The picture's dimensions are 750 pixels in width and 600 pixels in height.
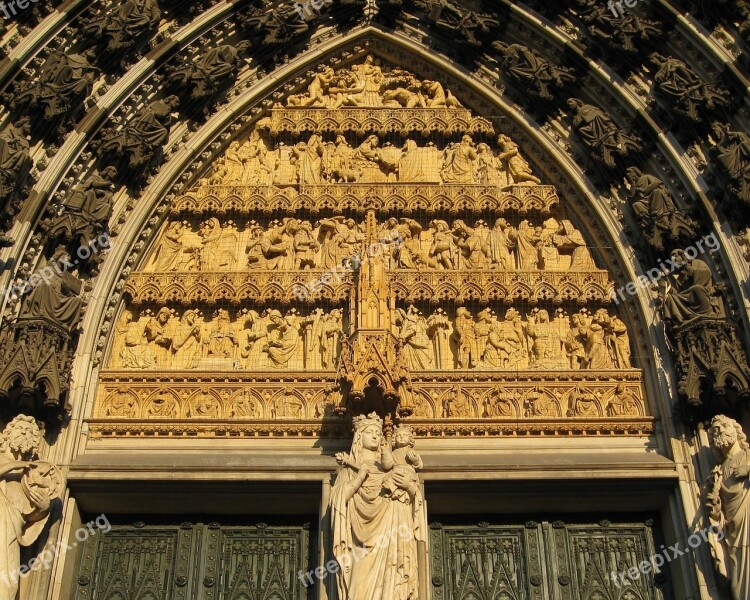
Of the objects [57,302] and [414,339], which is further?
[414,339]

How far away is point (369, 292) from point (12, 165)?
3.65 meters

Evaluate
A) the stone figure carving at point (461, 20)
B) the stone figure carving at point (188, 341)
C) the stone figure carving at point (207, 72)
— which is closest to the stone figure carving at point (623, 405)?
the stone figure carving at point (188, 341)

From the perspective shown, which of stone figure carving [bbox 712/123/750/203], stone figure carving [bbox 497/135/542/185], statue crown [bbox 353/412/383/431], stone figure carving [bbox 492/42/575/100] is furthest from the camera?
stone figure carving [bbox 497/135/542/185]

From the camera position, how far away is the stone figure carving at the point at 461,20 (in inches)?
481

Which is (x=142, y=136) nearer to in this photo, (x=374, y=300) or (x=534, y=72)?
(x=374, y=300)

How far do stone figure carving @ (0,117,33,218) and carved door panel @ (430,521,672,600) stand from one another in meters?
5.16

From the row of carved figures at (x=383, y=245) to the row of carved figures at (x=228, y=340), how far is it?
0.64 m

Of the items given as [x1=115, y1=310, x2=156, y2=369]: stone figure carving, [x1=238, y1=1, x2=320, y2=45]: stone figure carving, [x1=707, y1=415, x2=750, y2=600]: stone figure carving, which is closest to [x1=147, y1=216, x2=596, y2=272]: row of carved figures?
[x1=115, y1=310, x2=156, y2=369]: stone figure carving

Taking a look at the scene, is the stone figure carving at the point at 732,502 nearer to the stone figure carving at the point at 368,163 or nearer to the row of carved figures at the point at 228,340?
the row of carved figures at the point at 228,340

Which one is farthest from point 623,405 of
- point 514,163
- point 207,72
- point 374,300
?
point 207,72

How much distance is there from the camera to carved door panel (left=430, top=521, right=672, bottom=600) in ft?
30.7

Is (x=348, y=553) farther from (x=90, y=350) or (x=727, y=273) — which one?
(x=727, y=273)

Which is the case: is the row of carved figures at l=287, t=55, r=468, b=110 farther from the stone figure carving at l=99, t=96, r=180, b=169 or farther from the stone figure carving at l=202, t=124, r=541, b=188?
the stone figure carving at l=99, t=96, r=180, b=169

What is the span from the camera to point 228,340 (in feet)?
35.4
